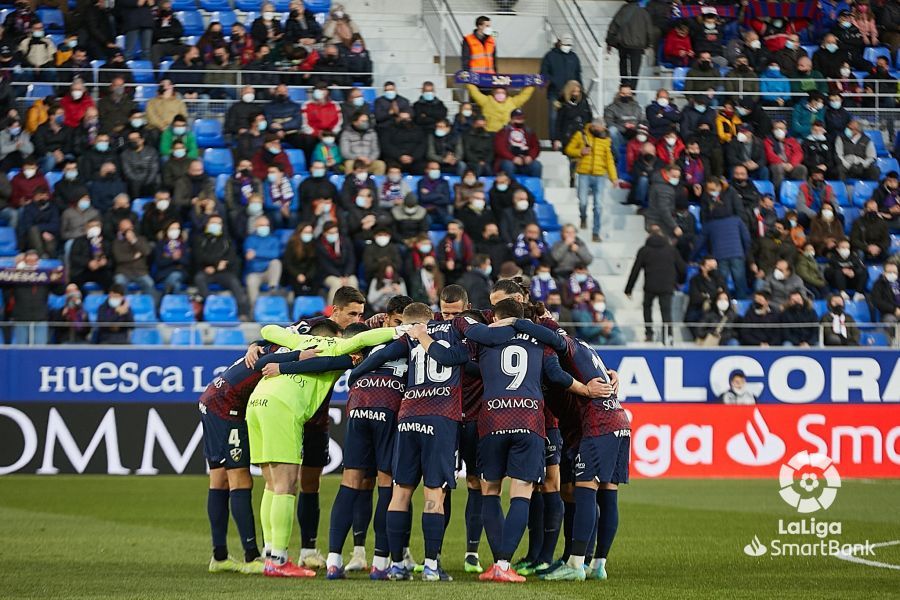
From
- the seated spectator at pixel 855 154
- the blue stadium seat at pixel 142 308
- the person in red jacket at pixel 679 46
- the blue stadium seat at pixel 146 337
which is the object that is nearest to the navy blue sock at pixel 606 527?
the blue stadium seat at pixel 146 337

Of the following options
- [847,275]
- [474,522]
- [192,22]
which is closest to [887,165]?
[847,275]

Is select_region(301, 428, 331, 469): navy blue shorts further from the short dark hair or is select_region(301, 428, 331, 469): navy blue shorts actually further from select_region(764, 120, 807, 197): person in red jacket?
select_region(764, 120, 807, 197): person in red jacket

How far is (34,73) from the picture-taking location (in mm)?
24766

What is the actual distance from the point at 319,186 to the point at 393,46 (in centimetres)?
558

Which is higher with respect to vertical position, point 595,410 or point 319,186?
point 319,186

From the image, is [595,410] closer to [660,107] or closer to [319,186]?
[319,186]

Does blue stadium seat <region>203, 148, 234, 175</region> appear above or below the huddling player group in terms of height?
above

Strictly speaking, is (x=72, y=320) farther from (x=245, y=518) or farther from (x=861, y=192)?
(x=861, y=192)

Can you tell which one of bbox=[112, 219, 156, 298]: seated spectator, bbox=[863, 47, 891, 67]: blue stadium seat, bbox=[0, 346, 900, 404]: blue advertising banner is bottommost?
bbox=[0, 346, 900, 404]: blue advertising banner

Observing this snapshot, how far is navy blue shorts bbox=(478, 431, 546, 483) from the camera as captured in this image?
10586 millimetres

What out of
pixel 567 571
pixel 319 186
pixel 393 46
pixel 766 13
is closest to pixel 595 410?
pixel 567 571

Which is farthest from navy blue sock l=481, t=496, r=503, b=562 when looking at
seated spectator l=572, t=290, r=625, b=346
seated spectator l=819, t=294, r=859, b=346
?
seated spectator l=819, t=294, r=859, b=346

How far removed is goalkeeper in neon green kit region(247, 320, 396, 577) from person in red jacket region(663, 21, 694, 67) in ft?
57.6

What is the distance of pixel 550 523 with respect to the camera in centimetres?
1132
